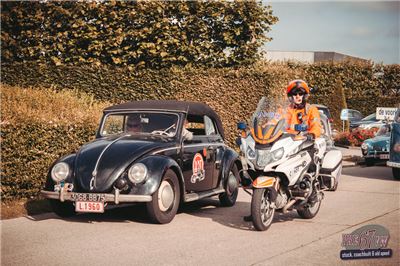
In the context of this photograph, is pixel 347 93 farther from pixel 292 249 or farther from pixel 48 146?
pixel 292 249

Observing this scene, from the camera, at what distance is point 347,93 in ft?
119

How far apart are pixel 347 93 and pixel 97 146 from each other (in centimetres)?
2923

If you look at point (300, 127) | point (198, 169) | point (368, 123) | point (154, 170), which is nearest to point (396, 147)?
point (198, 169)

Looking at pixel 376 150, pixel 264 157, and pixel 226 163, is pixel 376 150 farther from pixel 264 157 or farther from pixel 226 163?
pixel 264 157

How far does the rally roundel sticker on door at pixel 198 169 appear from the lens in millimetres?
9930

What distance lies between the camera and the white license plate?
329 inches

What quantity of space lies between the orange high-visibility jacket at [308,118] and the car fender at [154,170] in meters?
1.84

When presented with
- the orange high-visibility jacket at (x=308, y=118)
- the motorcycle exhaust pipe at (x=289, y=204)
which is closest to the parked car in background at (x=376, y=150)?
the orange high-visibility jacket at (x=308, y=118)

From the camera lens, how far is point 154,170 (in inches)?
342

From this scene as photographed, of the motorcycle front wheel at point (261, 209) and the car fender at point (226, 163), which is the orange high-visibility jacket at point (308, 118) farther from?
the car fender at point (226, 163)

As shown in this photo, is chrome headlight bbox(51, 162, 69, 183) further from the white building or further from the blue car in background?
the white building

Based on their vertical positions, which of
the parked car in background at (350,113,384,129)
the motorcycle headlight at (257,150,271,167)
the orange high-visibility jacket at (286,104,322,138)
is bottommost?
the motorcycle headlight at (257,150,271,167)

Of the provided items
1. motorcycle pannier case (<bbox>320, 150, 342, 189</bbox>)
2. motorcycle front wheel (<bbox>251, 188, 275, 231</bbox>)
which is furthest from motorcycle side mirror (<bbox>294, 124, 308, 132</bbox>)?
motorcycle pannier case (<bbox>320, 150, 342, 189</bbox>)

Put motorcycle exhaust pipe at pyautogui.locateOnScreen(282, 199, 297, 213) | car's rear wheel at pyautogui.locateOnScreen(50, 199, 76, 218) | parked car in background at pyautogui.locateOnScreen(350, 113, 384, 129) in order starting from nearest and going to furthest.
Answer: motorcycle exhaust pipe at pyautogui.locateOnScreen(282, 199, 297, 213) < car's rear wheel at pyautogui.locateOnScreen(50, 199, 76, 218) < parked car in background at pyautogui.locateOnScreen(350, 113, 384, 129)
